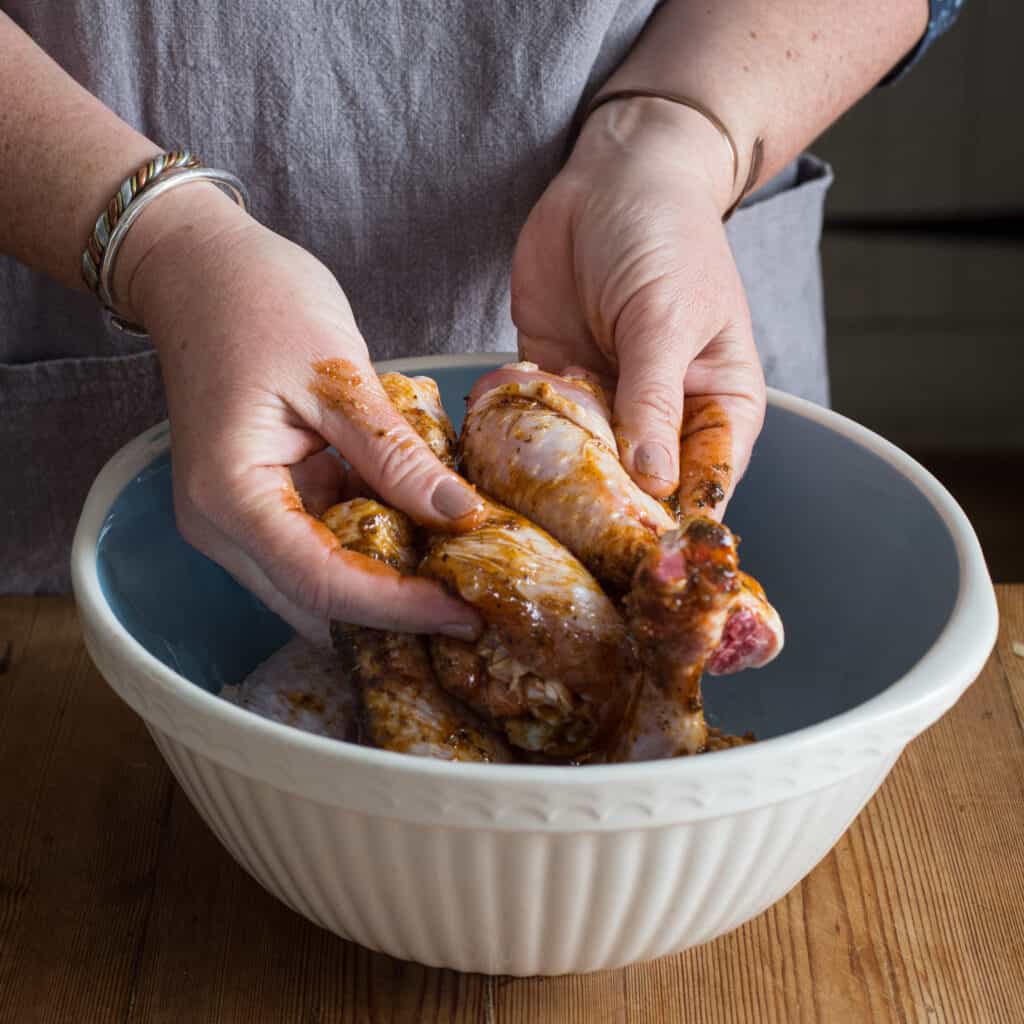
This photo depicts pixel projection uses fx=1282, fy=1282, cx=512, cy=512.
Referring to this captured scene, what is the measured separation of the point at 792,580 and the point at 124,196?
576 millimetres

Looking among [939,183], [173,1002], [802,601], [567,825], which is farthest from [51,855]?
[939,183]

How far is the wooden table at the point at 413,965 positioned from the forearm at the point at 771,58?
59 cm

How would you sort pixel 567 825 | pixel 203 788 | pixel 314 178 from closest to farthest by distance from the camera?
pixel 567 825 → pixel 203 788 → pixel 314 178

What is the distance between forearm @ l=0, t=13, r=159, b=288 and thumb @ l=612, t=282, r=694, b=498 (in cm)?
38

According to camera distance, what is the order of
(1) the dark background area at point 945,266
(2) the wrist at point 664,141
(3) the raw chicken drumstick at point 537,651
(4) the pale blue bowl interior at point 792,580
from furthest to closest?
1. (1) the dark background area at point 945,266
2. (2) the wrist at point 664,141
3. (4) the pale blue bowl interior at point 792,580
4. (3) the raw chicken drumstick at point 537,651

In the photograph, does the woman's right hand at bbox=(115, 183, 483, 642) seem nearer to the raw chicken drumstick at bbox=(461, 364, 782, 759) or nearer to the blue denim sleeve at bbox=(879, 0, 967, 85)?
the raw chicken drumstick at bbox=(461, 364, 782, 759)

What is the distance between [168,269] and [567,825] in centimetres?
50

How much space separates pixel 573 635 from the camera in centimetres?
73

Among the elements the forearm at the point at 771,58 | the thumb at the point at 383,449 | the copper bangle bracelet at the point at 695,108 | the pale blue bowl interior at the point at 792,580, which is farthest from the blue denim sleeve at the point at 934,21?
the thumb at the point at 383,449

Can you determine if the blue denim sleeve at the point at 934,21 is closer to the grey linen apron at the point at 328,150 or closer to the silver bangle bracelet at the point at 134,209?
the grey linen apron at the point at 328,150

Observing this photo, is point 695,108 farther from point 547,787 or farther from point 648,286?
point 547,787

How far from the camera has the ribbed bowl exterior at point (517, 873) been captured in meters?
0.64

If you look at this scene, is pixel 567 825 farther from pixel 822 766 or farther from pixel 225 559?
pixel 225 559

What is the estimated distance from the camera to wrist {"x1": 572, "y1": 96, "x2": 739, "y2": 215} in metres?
1.08
